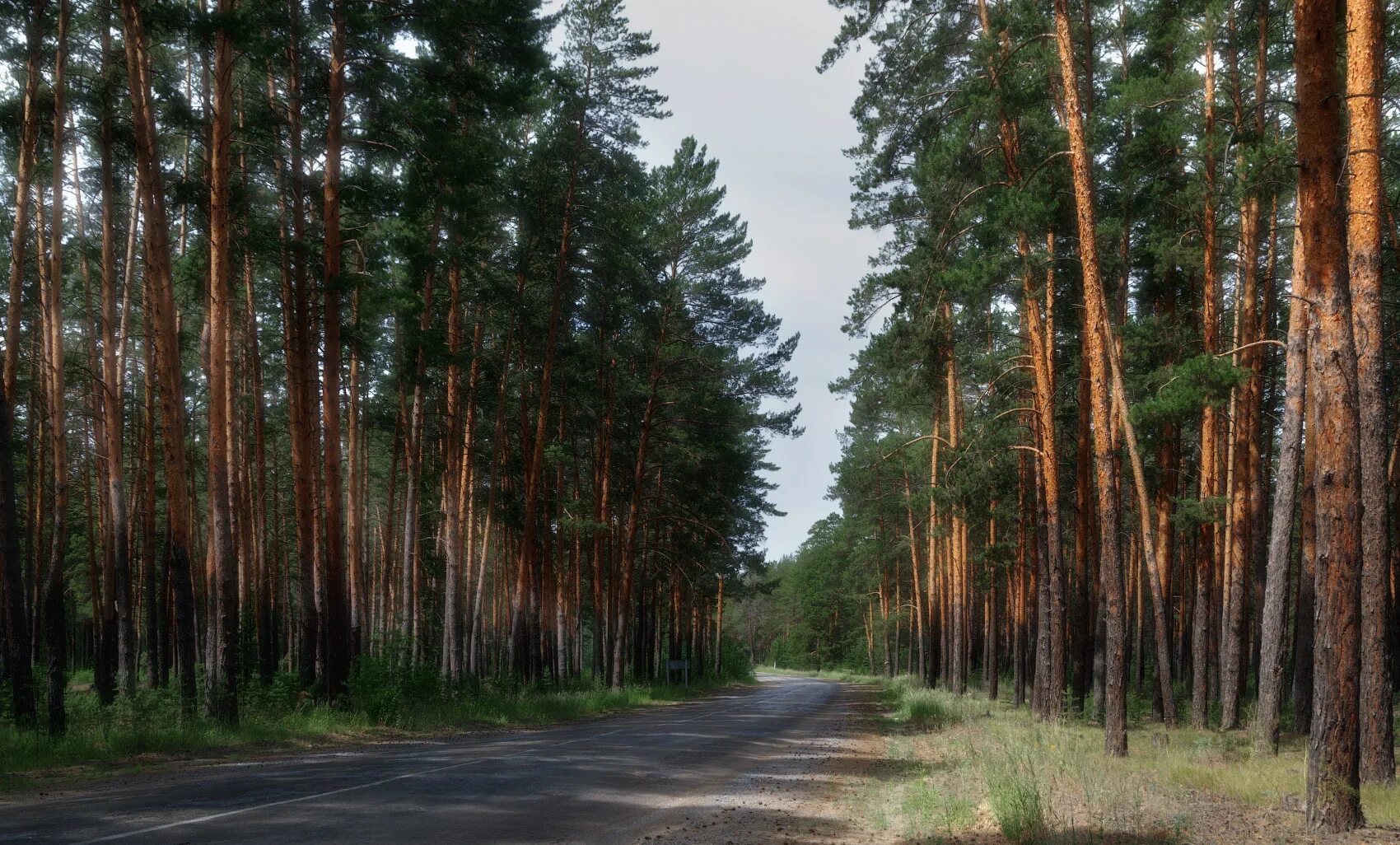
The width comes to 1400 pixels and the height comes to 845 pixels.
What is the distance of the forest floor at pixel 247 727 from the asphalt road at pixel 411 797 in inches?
44.4

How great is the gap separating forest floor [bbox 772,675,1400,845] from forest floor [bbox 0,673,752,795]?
28.0ft

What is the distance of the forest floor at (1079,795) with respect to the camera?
8594 millimetres

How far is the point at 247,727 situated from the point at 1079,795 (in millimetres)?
12350

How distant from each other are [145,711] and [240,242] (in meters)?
8.15

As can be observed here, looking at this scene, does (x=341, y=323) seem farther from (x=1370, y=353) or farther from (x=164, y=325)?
(x=1370, y=353)

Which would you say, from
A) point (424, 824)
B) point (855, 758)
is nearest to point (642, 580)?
point (855, 758)

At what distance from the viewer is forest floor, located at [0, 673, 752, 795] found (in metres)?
12.3

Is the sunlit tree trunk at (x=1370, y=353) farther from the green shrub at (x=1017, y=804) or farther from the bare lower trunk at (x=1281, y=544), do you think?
the green shrub at (x=1017, y=804)

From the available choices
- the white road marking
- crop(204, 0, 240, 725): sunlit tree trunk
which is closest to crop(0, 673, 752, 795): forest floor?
crop(204, 0, 240, 725): sunlit tree trunk

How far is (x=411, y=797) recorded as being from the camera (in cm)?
975

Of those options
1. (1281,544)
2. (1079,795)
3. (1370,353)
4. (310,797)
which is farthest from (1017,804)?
(1281,544)

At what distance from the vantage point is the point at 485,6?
58.9 feet

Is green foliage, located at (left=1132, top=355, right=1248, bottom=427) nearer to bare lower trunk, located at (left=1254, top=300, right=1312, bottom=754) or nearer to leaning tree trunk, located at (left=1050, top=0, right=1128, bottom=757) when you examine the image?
bare lower trunk, located at (left=1254, top=300, right=1312, bottom=754)

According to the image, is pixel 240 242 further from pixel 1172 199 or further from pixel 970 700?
pixel 970 700
